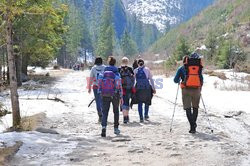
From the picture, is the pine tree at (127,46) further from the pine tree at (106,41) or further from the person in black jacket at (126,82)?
the person in black jacket at (126,82)

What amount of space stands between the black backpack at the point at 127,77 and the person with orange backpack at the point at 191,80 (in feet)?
6.81

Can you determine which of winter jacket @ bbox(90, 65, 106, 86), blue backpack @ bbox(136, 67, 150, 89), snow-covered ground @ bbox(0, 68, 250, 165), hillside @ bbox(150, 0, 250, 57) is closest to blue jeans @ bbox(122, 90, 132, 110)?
blue backpack @ bbox(136, 67, 150, 89)

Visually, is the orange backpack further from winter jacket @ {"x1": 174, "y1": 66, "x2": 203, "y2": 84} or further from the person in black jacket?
the person in black jacket

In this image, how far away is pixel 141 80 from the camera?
13.0 m

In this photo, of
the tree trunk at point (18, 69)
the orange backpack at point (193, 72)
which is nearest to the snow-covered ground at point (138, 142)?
the orange backpack at point (193, 72)

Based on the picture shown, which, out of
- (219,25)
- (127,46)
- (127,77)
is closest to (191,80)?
(127,77)

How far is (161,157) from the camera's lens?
8281 mm

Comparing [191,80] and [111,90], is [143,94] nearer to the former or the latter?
[191,80]

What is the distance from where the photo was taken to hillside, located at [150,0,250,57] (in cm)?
7975

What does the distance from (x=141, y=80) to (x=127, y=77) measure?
566mm

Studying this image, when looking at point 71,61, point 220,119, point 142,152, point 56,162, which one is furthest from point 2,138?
point 71,61

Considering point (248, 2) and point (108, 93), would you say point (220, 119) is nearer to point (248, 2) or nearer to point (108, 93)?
point (108, 93)

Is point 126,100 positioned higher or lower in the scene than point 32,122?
higher

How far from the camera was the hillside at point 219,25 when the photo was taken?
7975 centimetres
